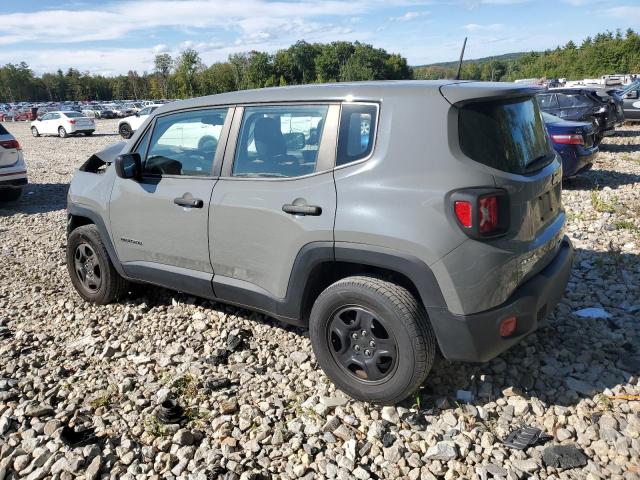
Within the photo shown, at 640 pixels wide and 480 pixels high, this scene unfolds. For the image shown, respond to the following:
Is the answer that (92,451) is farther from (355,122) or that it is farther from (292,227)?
(355,122)

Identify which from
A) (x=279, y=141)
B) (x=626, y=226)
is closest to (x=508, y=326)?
(x=279, y=141)

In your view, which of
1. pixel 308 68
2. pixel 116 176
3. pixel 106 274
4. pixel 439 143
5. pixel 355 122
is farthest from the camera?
pixel 308 68

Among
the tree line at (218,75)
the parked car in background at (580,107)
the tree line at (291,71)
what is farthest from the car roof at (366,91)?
the tree line at (218,75)

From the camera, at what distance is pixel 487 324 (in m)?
2.87

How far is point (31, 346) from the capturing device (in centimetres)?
432

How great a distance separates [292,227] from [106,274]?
7.61 ft

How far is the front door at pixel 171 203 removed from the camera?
388 cm

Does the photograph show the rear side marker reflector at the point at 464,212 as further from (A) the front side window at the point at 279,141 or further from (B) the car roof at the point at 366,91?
(A) the front side window at the point at 279,141

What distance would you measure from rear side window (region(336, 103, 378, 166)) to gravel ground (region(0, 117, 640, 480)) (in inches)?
59.8

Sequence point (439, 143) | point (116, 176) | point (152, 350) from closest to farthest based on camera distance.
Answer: point (439, 143) < point (152, 350) < point (116, 176)

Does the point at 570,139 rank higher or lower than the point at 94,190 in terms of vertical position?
lower

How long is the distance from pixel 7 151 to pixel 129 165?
6790 millimetres

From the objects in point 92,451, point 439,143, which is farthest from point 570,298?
point 92,451

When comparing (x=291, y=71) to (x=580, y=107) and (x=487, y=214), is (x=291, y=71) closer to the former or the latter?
(x=580, y=107)
